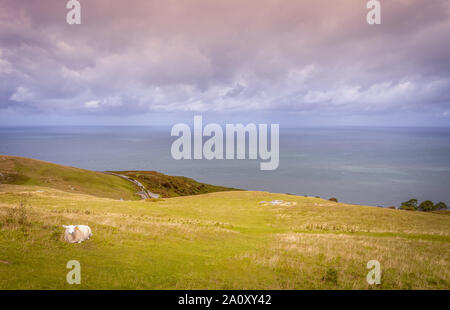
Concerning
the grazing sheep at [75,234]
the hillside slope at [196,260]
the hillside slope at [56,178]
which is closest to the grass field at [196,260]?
the hillside slope at [196,260]

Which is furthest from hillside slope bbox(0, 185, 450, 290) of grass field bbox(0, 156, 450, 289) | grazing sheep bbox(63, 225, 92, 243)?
grazing sheep bbox(63, 225, 92, 243)

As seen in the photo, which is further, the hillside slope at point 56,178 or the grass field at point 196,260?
the hillside slope at point 56,178

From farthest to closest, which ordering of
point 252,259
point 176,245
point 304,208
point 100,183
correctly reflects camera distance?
point 100,183
point 304,208
point 176,245
point 252,259

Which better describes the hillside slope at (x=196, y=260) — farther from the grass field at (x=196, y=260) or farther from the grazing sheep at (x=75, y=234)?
the grazing sheep at (x=75, y=234)

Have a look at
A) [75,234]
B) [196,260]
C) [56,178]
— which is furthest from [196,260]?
[56,178]

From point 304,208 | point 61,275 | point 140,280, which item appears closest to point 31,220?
point 61,275

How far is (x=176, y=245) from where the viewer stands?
1619cm

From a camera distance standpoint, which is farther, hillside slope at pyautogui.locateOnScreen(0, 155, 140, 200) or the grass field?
hillside slope at pyautogui.locateOnScreen(0, 155, 140, 200)

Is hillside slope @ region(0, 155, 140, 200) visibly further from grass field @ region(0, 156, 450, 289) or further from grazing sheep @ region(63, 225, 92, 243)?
grazing sheep @ region(63, 225, 92, 243)

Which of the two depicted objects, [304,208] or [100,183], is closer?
[304,208]

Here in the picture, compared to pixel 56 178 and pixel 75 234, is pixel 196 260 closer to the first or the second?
pixel 75 234

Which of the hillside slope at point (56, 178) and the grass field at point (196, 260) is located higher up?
the hillside slope at point (56, 178)
